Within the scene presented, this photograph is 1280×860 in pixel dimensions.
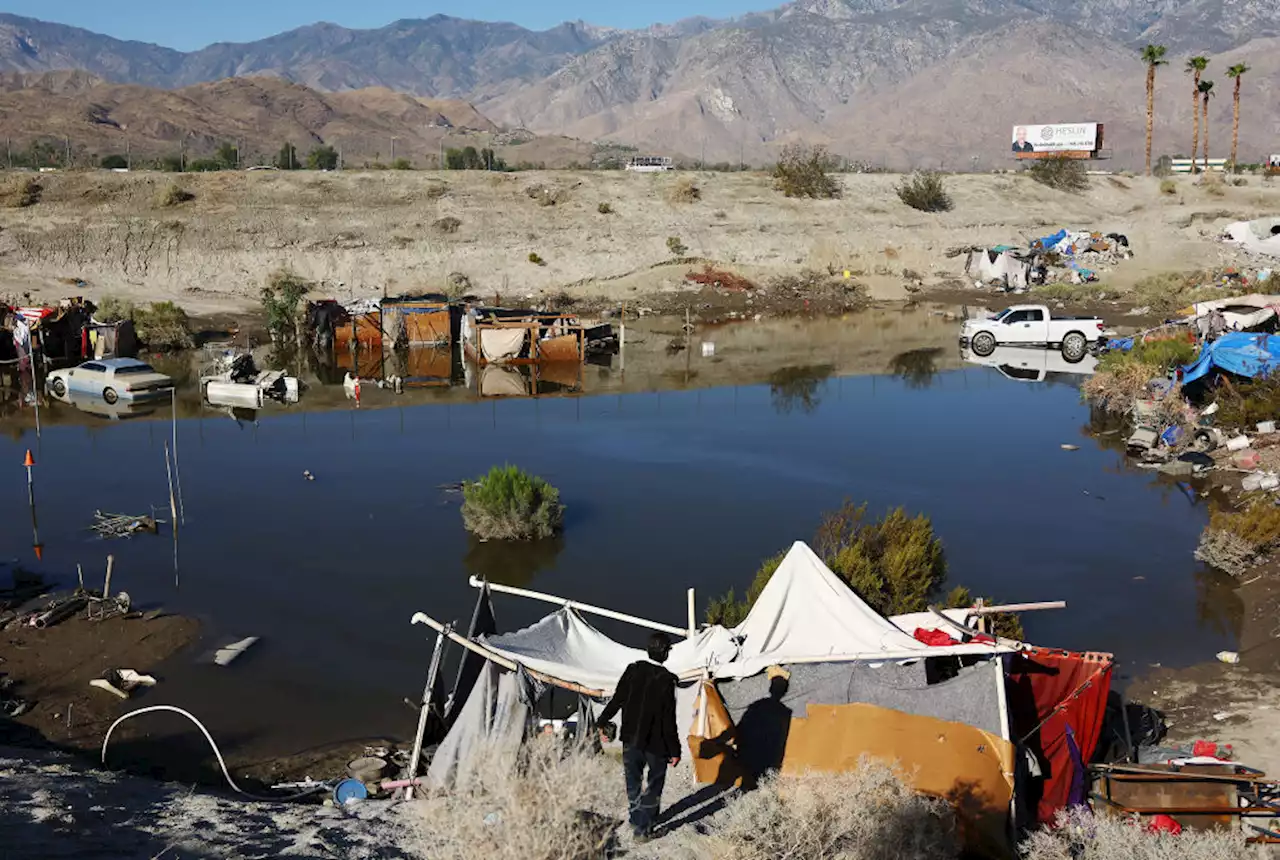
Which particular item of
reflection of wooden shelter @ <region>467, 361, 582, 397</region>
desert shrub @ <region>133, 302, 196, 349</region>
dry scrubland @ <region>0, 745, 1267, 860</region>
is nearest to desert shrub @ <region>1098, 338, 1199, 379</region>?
reflection of wooden shelter @ <region>467, 361, 582, 397</region>

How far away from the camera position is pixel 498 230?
57.8 m

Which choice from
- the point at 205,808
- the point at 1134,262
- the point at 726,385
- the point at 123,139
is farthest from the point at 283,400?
the point at 123,139

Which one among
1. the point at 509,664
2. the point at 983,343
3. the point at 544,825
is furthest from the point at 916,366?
the point at 544,825

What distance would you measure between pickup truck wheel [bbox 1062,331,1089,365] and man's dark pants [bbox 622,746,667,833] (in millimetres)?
32069

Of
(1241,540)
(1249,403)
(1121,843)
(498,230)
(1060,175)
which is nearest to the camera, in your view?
(1121,843)

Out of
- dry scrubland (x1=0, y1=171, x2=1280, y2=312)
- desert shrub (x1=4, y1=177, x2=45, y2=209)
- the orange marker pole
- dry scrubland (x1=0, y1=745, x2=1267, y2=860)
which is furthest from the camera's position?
desert shrub (x1=4, y1=177, x2=45, y2=209)

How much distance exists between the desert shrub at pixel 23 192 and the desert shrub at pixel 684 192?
30.4 metres

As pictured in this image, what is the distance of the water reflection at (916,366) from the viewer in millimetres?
35562

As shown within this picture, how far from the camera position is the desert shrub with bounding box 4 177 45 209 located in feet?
177

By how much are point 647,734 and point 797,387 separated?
84.7 feet

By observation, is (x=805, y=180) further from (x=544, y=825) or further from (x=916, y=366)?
(x=544, y=825)

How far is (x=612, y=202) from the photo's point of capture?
208 feet

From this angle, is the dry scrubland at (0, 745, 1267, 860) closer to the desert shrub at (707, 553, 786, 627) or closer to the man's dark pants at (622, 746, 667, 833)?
the man's dark pants at (622, 746, 667, 833)

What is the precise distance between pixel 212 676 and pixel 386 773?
3.60m
